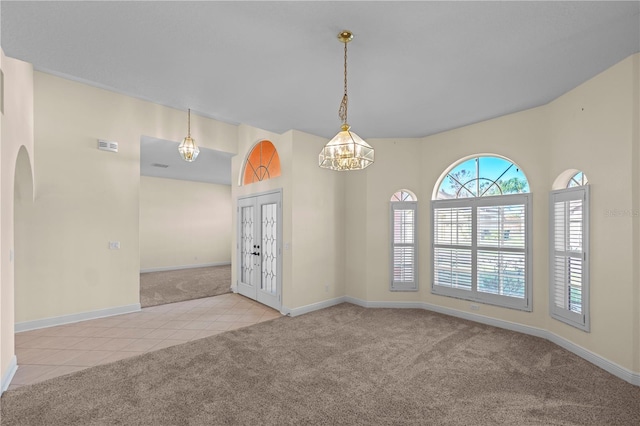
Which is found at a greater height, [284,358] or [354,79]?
[354,79]

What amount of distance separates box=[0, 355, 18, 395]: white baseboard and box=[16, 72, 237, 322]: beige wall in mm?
1502

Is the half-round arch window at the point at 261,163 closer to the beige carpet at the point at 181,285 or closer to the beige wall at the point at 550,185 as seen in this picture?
the beige wall at the point at 550,185

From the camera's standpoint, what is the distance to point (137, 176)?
500 centimetres

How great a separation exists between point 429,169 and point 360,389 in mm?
3661

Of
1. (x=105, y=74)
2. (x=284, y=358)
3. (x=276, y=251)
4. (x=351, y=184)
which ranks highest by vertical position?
(x=105, y=74)

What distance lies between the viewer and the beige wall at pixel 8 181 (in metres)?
2.57

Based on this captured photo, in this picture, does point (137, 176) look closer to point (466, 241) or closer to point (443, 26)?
point (443, 26)

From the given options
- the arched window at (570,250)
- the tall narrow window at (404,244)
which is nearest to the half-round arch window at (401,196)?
the tall narrow window at (404,244)

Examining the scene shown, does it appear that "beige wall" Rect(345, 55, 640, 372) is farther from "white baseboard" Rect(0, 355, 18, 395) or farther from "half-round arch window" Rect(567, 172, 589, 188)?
"white baseboard" Rect(0, 355, 18, 395)

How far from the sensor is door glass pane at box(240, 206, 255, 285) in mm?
5797

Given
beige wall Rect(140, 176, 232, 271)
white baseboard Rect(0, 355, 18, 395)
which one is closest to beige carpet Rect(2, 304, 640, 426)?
white baseboard Rect(0, 355, 18, 395)

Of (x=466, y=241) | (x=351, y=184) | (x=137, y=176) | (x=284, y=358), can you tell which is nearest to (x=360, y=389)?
(x=284, y=358)

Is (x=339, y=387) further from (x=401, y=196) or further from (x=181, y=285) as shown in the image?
(x=181, y=285)

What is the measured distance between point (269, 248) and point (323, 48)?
3.56m
